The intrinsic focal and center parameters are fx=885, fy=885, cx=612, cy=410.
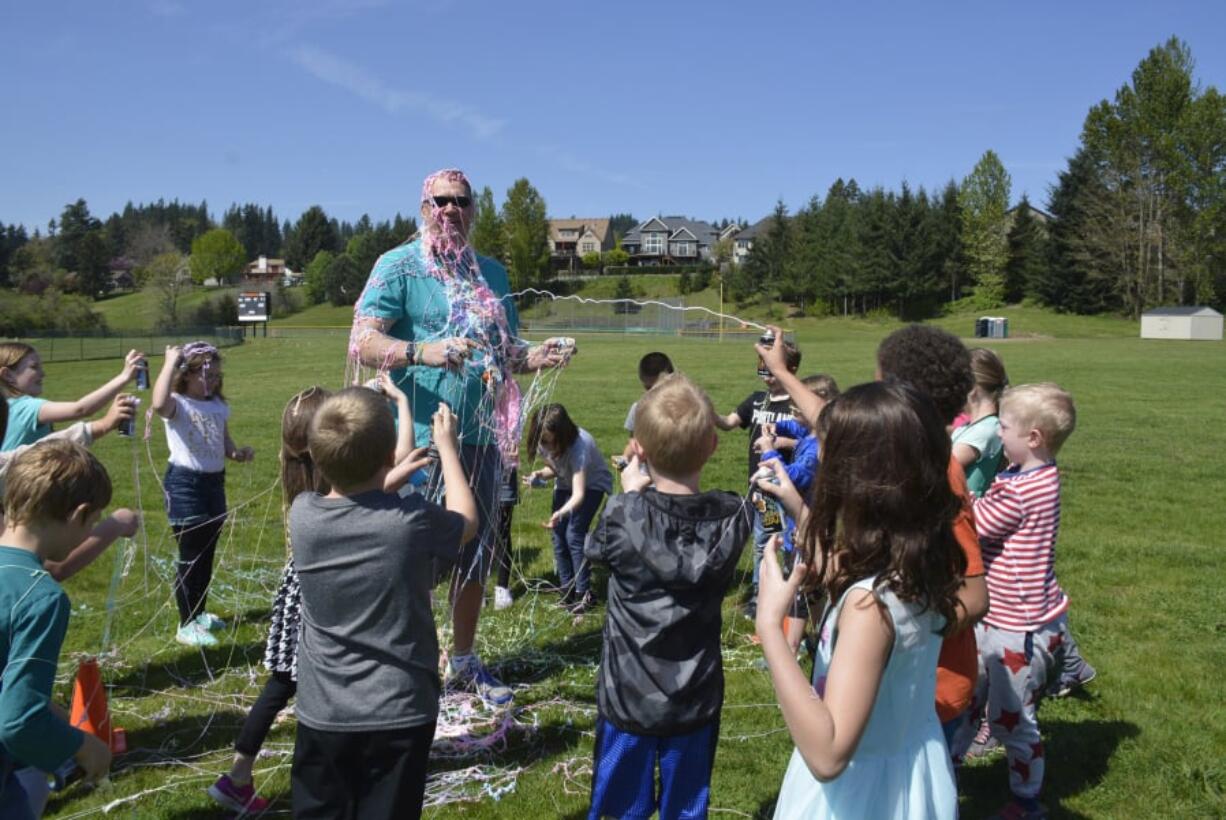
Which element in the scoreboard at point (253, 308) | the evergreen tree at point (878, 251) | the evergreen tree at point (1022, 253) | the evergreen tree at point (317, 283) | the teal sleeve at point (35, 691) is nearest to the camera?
the teal sleeve at point (35, 691)

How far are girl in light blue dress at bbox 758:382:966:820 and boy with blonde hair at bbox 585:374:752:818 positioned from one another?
0.61m

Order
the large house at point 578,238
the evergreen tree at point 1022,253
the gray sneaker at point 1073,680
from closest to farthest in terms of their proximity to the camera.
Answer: the gray sneaker at point 1073,680 < the evergreen tree at point 1022,253 < the large house at point 578,238

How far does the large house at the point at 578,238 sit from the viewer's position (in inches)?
3784

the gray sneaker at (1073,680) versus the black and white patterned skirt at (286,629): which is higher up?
the black and white patterned skirt at (286,629)

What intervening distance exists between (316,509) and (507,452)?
190 cm

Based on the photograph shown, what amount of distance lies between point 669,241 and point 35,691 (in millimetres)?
105143

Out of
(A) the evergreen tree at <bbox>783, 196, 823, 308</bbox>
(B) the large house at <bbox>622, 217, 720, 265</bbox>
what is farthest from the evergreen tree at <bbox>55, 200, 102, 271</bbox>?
(A) the evergreen tree at <bbox>783, 196, 823, 308</bbox>

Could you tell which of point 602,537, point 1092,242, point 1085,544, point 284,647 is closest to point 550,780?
point 284,647

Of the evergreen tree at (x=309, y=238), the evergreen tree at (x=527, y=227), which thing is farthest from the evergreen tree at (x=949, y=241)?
the evergreen tree at (x=309, y=238)

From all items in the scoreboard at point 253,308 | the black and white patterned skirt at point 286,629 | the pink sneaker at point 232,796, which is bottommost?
the pink sneaker at point 232,796

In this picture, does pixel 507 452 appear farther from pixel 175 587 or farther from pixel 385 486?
pixel 175 587

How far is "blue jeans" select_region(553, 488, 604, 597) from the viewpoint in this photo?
5.73 m

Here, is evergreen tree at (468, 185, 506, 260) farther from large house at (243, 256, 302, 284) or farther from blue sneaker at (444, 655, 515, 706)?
large house at (243, 256, 302, 284)

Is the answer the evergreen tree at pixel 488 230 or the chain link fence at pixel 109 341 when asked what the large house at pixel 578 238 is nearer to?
the evergreen tree at pixel 488 230
